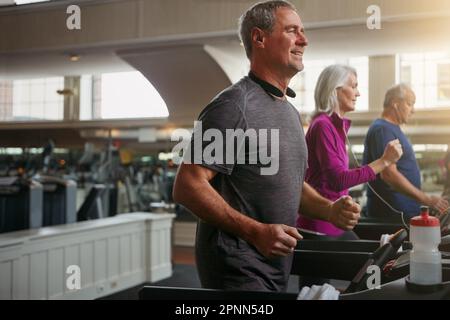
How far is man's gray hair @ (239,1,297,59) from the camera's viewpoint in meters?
1.18

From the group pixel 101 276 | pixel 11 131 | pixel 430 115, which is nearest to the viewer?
pixel 430 115

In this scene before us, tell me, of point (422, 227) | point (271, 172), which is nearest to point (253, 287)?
point (271, 172)

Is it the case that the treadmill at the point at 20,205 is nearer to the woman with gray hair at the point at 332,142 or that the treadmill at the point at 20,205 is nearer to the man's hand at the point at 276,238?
the woman with gray hair at the point at 332,142

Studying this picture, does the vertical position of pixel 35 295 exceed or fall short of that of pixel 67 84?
it falls short

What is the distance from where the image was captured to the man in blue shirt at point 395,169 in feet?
5.19

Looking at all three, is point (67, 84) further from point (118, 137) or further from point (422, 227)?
point (422, 227)

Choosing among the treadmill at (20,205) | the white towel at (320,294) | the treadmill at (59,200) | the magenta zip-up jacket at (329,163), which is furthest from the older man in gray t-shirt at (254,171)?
the treadmill at (59,200)

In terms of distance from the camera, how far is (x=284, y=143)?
1164 millimetres

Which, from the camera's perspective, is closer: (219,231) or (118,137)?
(219,231)

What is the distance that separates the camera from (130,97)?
5.19ft

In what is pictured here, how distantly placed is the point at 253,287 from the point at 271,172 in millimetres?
253

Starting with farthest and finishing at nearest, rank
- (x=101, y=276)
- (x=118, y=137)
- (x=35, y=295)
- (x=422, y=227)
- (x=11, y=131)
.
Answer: (x=101, y=276), (x=35, y=295), (x=118, y=137), (x=11, y=131), (x=422, y=227)

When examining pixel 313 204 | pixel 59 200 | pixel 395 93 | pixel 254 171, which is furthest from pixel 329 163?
pixel 59 200

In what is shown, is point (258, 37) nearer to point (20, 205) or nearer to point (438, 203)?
point (438, 203)
